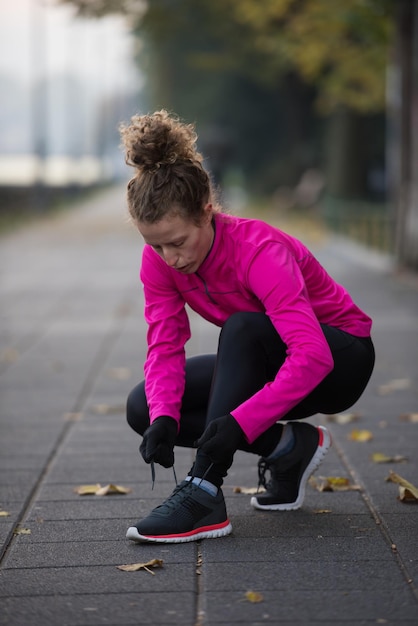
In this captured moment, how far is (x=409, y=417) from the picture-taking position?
5793 millimetres

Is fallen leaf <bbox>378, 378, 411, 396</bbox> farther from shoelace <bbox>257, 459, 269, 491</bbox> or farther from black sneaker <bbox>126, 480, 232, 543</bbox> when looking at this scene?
black sneaker <bbox>126, 480, 232, 543</bbox>

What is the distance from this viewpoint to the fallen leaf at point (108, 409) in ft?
20.1

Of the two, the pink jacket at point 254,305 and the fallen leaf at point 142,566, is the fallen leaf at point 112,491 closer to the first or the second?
the pink jacket at point 254,305

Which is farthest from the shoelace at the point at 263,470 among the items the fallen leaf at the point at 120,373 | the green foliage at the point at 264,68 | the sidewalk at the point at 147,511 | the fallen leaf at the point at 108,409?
the green foliage at the point at 264,68

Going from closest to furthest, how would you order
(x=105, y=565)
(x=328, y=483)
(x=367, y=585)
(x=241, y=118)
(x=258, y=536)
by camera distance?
(x=367, y=585) → (x=105, y=565) → (x=258, y=536) → (x=328, y=483) → (x=241, y=118)

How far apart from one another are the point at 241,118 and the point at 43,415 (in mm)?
34487

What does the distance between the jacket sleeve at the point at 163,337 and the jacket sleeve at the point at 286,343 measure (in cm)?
36

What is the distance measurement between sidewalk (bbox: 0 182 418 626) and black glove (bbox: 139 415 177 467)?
0.28m

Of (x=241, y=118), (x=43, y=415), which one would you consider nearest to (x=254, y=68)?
(x=241, y=118)

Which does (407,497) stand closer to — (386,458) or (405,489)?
(405,489)

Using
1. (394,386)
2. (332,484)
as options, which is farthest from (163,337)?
(394,386)

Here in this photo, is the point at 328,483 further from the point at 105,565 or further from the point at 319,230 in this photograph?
the point at 319,230

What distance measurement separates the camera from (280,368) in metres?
3.61

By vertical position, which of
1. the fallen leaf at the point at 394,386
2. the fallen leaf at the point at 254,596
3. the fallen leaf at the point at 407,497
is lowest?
the fallen leaf at the point at 394,386
